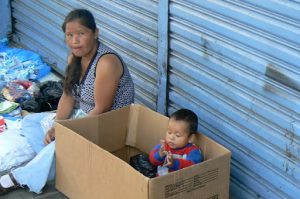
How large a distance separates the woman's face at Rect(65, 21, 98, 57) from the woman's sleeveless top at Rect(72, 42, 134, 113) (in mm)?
93

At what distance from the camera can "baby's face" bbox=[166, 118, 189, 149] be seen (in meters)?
3.61

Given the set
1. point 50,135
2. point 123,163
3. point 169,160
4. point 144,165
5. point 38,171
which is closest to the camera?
point 123,163

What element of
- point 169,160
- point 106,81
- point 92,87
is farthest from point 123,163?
point 92,87

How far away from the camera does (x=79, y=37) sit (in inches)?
157

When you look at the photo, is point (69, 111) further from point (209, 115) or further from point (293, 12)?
point (293, 12)

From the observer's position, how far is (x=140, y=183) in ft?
10.6

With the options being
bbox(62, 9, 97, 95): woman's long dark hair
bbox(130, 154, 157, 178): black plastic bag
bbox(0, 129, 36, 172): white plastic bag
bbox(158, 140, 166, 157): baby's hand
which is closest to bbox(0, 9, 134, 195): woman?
bbox(62, 9, 97, 95): woman's long dark hair

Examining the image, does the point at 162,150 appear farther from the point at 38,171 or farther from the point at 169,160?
the point at 38,171

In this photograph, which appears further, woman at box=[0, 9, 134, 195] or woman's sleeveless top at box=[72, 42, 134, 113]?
woman's sleeveless top at box=[72, 42, 134, 113]

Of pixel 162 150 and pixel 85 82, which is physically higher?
pixel 85 82

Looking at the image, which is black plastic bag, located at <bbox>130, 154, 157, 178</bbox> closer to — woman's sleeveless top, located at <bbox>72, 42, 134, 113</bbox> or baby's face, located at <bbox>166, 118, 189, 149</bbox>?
baby's face, located at <bbox>166, 118, 189, 149</bbox>

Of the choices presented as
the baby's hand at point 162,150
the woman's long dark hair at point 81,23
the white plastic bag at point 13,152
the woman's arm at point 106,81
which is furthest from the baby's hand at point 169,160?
the white plastic bag at point 13,152

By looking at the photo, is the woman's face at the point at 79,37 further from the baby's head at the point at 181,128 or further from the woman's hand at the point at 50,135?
the baby's head at the point at 181,128

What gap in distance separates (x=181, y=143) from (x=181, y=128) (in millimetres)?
98
